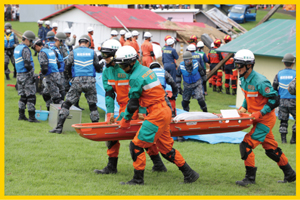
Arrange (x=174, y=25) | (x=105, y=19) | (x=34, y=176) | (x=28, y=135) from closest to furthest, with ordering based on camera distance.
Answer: (x=34, y=176), (x=28, y=135), (x=105, y=19), (x=174, y=25)

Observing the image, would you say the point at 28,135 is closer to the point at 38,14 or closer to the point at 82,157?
the point at 82,157

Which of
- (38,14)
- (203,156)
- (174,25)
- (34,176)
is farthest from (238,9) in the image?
(34,176)

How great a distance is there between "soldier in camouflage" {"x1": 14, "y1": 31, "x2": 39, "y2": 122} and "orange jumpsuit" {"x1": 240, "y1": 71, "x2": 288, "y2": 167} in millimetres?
6252

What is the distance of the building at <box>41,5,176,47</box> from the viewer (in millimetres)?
20062

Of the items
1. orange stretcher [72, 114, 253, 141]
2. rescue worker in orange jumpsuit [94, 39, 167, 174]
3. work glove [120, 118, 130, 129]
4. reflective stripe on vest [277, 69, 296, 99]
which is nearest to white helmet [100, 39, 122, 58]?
rescue worker in orange jumpsuit [94, 39, 167, 174]

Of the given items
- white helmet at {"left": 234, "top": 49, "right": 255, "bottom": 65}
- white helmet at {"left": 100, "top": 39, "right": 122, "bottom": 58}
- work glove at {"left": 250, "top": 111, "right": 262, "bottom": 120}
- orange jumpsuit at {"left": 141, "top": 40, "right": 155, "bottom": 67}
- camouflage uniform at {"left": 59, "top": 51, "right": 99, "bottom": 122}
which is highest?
orange jumpsuit at {"left": 141, "top": 40, "right": 155, "bottom": 67}

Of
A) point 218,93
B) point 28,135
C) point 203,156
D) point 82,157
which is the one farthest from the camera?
point 218,93

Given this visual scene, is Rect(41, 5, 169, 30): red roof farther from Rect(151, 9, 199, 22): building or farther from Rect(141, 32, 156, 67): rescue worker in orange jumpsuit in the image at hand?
Rect(151, 9, 199, 22): building

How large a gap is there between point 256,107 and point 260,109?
2.9 inches

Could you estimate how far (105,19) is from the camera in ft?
67.0

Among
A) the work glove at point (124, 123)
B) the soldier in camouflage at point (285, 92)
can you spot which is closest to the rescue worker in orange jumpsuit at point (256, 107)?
the work glove at point (124, 123)

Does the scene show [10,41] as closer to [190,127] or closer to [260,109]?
[190,127]

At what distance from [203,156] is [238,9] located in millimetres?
34153

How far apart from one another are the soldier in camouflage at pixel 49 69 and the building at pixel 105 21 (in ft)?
31.8
